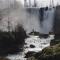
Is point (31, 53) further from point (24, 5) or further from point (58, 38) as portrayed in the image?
point (24, 5)

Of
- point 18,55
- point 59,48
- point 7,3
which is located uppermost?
point 7,3

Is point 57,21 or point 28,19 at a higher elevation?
point 28,19

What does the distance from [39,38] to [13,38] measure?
90cm

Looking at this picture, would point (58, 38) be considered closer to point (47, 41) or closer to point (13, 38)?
point (47, 41)

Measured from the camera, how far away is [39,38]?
6.57 metres

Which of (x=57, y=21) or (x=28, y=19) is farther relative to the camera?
(x=57, y=21)

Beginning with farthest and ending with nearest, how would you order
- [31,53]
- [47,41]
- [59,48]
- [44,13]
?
1. [44,13]
2. [47,41]
3. [31,53]
4. [59,48]

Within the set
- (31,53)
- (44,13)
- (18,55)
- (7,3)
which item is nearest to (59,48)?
(31,53)

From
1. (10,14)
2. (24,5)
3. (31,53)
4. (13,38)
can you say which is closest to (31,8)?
(24,5)

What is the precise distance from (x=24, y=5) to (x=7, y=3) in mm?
604

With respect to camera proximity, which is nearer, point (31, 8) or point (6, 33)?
point (6, 33)

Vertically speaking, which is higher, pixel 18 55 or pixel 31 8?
pixel 31 8

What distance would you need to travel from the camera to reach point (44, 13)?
273 inches

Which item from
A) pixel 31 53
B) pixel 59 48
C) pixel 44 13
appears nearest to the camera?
pixel 59 48
